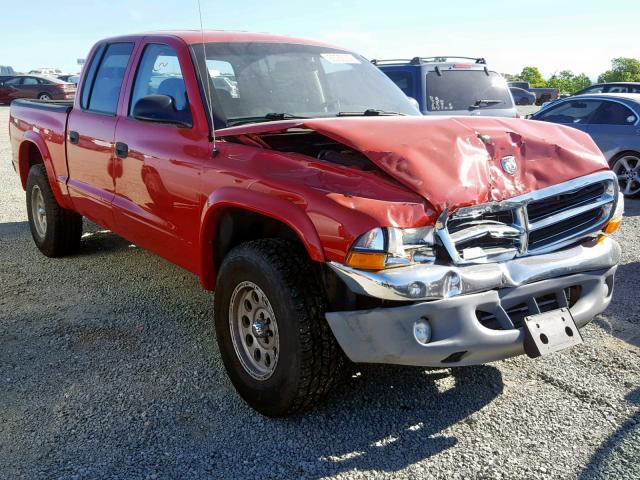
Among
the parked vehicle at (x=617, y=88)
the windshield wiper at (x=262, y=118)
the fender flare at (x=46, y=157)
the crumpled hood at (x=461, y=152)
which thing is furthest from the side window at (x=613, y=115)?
the fender flare at (x=46, y=157)

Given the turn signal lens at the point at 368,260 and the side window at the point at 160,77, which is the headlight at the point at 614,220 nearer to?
the turn signal lens at the point at 368,260

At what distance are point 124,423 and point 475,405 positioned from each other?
1.74 meters

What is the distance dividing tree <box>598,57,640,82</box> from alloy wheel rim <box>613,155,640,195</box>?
1503 inches

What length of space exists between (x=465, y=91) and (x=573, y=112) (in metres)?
2.19

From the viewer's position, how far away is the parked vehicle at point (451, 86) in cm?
844

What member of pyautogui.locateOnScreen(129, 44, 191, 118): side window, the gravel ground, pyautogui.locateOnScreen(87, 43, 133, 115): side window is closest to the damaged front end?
the gravel ground

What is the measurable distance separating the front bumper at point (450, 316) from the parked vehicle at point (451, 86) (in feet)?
18.4

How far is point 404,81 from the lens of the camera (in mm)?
8547

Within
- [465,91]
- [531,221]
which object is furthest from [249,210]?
[465,91]

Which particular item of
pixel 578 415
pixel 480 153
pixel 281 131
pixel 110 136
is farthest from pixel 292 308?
pixel 110 136

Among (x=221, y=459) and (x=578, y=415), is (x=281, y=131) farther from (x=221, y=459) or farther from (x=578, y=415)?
(x=578, y=415)

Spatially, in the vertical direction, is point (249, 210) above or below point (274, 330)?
above

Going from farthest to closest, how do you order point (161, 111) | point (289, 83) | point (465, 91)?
point (465, 91)
point (289, 83)
point (161, 111)

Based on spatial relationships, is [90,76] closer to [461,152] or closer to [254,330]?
[254,330]
